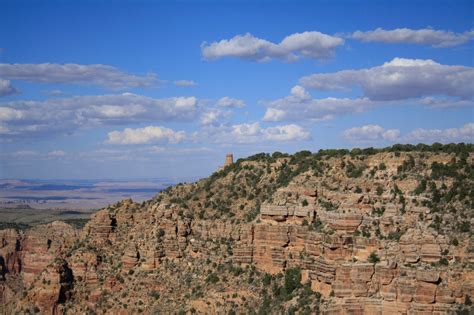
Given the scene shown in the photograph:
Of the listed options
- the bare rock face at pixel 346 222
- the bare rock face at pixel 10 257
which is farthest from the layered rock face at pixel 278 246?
the bare rock face at pixel 10 257

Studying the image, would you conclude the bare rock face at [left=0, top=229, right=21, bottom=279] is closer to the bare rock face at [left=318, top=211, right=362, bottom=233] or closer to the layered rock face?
the layered rock face

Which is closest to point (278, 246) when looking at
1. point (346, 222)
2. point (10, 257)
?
point (346, 222)

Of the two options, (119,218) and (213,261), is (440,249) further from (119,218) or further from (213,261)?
(119,218)

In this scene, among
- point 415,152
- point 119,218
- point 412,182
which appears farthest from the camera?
point 119,218

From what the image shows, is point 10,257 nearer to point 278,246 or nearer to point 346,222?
point 278,246

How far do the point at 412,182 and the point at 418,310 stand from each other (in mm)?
15904

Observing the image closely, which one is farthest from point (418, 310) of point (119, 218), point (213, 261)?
point (119, 218)

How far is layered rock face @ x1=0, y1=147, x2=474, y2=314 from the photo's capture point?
223ft

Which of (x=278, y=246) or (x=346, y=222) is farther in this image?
(x=278, y=246)

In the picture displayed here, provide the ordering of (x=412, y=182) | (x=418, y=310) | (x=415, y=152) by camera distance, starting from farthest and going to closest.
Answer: (x=415, y=152)
(x=412, y=182)
(x=418, y=310)

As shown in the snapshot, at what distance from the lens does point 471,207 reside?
70.2 m

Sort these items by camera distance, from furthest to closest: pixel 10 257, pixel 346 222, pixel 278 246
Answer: pixel 10 257, pixel 278 246, pixel 346 222

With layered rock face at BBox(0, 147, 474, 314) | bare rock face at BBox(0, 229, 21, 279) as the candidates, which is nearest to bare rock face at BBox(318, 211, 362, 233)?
layered rock face at BBox(0, 147, 474, 314)

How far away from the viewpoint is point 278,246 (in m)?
81.1
